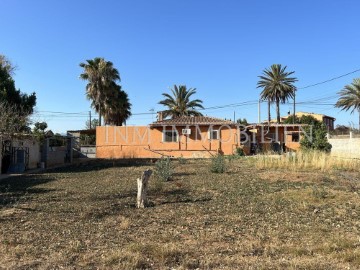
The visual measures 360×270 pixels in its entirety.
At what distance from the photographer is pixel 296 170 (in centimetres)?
1391

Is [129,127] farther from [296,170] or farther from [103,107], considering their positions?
[296,170]

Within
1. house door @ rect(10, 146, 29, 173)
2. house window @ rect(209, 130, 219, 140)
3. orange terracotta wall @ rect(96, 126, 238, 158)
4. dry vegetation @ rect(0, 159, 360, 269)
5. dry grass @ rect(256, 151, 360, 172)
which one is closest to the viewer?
dry vegetation @ rect(0, 159, 360, 269)

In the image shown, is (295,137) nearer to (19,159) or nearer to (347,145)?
(347,145)

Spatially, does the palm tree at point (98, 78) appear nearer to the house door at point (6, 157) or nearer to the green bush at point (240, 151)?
the green bush at point (240, 151)

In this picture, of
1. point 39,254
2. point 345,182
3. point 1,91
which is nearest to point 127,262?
point 39,254

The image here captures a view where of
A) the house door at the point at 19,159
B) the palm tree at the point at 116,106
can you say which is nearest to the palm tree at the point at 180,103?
the palm tree at the point at 116,106

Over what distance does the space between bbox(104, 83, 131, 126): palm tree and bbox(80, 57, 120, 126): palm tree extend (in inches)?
25.8

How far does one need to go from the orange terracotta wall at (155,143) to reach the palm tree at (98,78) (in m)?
4.69

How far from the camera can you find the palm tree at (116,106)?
34062mm

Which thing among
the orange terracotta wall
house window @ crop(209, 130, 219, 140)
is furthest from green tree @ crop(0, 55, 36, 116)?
house window @ crop(209, 130, 219, 140)

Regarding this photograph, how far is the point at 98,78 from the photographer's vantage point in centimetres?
3319

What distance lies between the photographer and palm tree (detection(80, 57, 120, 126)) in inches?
1304

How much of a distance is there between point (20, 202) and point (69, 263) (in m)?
4.82

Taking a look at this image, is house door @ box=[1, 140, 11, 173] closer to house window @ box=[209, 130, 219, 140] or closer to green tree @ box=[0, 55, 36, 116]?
green tree @ box=[0, 55, 36, 116]
